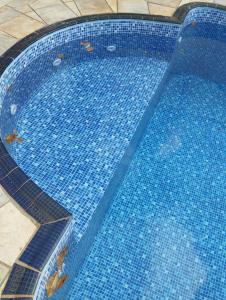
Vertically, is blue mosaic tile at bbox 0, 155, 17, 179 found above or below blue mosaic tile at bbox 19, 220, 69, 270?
above

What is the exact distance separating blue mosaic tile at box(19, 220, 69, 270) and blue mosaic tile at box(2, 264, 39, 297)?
8cm

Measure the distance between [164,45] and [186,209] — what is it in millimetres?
3724

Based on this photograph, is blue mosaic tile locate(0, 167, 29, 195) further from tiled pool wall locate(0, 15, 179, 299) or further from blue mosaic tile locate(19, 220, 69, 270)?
blue mosaic tile locate(19, 220, 69, 270)

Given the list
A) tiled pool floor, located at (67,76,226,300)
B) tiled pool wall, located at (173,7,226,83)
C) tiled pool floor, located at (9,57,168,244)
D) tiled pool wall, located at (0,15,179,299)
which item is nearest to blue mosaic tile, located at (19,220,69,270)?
tiled pool wall, located at (0,15,179,299)

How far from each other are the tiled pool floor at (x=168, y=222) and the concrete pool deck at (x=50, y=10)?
7.81ft

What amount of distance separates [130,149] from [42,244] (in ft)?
7.66

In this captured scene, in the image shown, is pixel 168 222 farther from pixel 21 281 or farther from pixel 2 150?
pixel 2 150

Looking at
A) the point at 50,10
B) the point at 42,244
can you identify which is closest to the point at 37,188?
the point at 42,244

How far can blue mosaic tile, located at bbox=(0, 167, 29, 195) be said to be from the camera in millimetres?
3774

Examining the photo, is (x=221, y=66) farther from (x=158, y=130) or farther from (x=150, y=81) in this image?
(x=158, y=130)

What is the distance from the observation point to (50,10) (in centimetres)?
652

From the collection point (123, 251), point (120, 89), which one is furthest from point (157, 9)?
point (123, 251)

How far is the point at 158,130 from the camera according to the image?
576 centimetres

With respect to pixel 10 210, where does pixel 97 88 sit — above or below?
below
